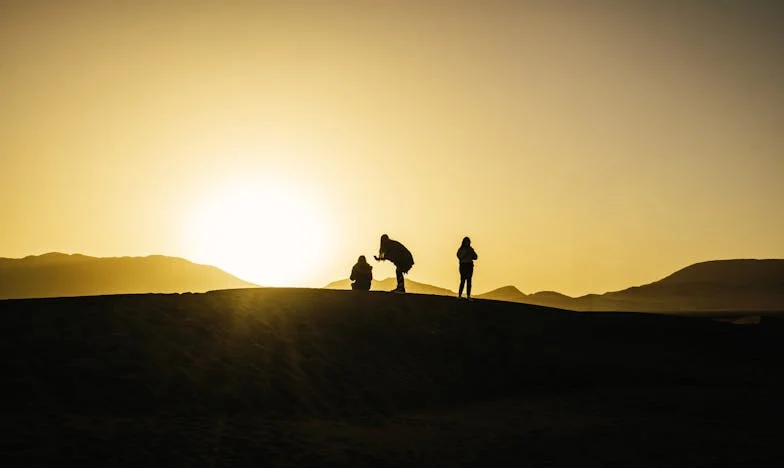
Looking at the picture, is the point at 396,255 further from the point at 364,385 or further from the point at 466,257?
the point at 364,385

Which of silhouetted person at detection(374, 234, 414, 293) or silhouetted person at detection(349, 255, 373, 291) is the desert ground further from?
silhouetted person at detection(349, 255, 373, 291)

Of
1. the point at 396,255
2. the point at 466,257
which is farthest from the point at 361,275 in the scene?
the point at 466,257

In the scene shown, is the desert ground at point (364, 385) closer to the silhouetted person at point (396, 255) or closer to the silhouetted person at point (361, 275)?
the silhouetted person at point (396, 255)

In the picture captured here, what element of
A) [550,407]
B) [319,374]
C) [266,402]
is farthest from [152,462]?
[550,407]

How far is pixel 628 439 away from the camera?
14133 mm

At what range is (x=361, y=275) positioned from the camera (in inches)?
1058

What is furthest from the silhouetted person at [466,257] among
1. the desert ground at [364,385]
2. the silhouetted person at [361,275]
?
the silhouetted person at [361,275]

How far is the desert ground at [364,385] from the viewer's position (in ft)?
42.8

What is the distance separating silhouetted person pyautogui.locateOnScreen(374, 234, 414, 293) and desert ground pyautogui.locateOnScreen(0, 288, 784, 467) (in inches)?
44.3

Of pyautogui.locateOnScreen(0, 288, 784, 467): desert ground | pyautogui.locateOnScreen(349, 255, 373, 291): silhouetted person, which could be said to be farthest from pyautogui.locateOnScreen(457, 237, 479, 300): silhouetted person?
pyautogui.locateOnScreen(349, 255, 373, 291): silhouetted person

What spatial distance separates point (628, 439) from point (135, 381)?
10.3 m

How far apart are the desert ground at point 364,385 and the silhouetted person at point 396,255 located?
3.69 feet

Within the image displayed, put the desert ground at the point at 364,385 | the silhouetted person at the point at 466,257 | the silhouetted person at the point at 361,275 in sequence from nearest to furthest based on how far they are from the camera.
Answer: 1. the desert ground at the point at 364,385
2. the silhouetted person at the point at 466,257
3. the silhouetted person at the point at 361,275

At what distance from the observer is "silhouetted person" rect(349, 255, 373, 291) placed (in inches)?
1056
